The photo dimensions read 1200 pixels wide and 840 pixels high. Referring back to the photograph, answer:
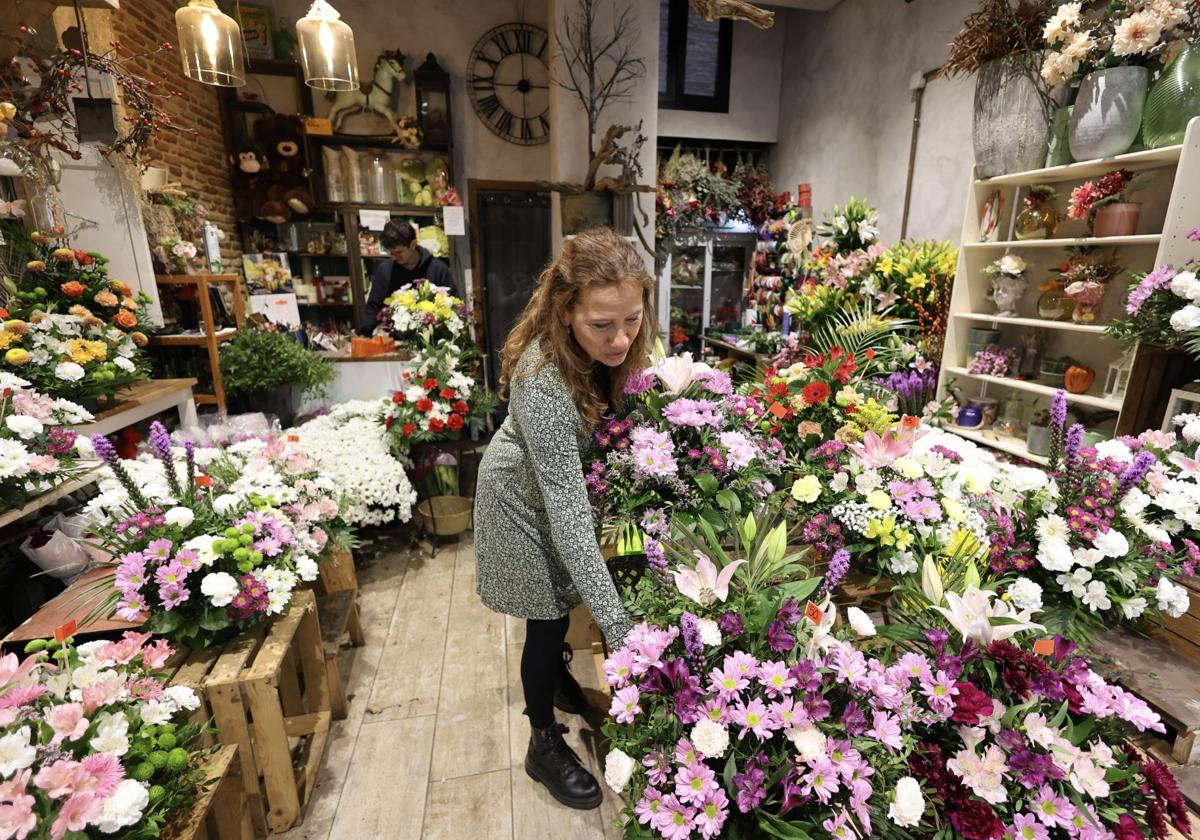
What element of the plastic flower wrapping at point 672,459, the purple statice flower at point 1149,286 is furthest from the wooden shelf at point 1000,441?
the plastic flower wrapping at point 672,459

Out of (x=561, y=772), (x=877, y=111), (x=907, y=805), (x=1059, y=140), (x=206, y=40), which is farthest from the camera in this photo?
(x=877, y=111)

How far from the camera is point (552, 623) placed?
1512 mm

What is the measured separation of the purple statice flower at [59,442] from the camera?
1.62 metres

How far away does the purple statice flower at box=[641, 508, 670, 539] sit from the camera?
1.33 meters

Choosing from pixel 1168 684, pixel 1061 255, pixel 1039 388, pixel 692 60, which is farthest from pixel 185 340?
pixel 692 60

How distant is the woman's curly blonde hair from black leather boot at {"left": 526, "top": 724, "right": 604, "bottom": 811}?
37.6 inches

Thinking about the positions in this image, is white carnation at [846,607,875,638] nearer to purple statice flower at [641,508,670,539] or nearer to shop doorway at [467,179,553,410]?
purple statice flower at [641,508,670,539]

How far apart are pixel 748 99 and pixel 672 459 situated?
5.30 metres

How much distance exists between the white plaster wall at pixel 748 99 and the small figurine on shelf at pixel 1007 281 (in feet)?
10.9

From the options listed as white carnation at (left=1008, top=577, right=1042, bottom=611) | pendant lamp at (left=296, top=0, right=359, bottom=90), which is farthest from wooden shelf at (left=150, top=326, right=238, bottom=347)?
white carnation at (left=1008, top=577, right=1042, bottom=611)

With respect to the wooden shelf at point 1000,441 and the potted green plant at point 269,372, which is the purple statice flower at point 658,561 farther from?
the potted green plant at point 269,372

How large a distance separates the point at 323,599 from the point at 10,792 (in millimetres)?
1402

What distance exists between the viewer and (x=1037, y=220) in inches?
106

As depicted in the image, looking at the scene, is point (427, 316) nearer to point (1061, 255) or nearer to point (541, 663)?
point (541, 663)
